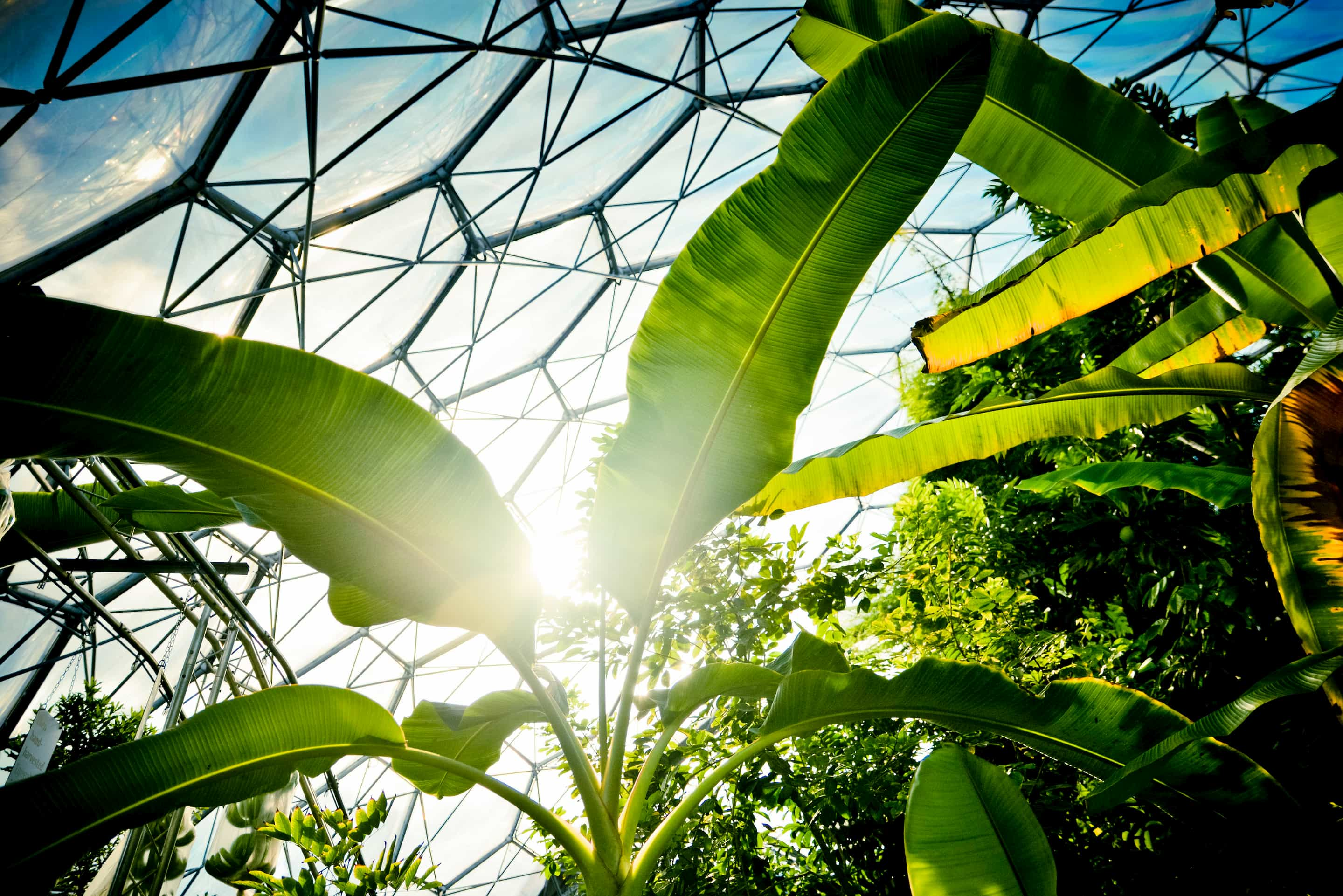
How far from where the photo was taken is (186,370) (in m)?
1.32

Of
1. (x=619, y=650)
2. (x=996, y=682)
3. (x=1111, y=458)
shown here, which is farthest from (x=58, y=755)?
(x=1111, y=458)

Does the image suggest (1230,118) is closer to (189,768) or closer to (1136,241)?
(1136,241)

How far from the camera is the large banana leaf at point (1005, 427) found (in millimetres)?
2150

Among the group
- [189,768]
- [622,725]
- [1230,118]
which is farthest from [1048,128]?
Result: [189,768]

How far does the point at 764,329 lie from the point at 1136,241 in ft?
4.29

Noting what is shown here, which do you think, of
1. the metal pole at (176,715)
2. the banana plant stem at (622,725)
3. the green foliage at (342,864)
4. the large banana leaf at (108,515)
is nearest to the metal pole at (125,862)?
the metal pole at (176,715)

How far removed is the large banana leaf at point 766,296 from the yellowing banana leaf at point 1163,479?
3.92 ft

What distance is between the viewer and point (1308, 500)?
1815 mm

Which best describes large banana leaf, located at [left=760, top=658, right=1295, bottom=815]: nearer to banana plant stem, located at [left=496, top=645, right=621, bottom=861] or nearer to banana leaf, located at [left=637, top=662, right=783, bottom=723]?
banana leaf, located at [left=637, top=662, right=783, bottom=723]

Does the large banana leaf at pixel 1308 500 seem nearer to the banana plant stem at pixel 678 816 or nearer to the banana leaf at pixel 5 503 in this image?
the banana plant stem at pixel 678 816

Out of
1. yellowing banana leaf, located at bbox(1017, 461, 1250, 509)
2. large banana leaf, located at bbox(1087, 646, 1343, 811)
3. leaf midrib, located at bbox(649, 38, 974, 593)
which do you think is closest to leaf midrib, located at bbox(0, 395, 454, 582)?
leaf midrib, located at bbox(649, 38, 974, 593)

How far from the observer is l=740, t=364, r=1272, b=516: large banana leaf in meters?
2.15

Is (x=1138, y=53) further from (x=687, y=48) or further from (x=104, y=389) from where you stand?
(x=104, y=389)

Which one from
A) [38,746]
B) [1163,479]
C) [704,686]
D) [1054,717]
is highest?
[38,746]
